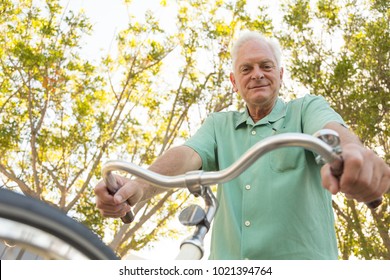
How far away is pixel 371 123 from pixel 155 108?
3.66m

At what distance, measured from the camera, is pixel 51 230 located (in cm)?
86

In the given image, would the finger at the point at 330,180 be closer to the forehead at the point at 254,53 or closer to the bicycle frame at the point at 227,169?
the bicycle frame at the point at 227,169

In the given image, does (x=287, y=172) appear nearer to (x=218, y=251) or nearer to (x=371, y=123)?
(x=218, y=251)

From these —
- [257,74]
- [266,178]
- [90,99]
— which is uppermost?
[90,99]

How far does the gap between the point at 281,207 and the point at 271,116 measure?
1.36ft

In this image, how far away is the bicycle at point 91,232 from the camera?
2.73 feet

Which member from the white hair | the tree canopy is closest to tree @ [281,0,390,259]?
the tree canopy

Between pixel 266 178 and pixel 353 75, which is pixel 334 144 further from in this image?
pixel 353 75

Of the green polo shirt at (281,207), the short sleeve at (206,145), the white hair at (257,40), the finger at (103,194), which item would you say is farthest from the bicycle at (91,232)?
the white hair at (257,40)

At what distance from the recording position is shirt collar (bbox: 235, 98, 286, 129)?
204cm

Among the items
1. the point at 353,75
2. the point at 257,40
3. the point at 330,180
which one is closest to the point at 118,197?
the point at 330,180

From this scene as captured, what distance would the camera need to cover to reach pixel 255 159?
0.99 m

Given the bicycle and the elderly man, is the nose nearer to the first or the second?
the elderly man
